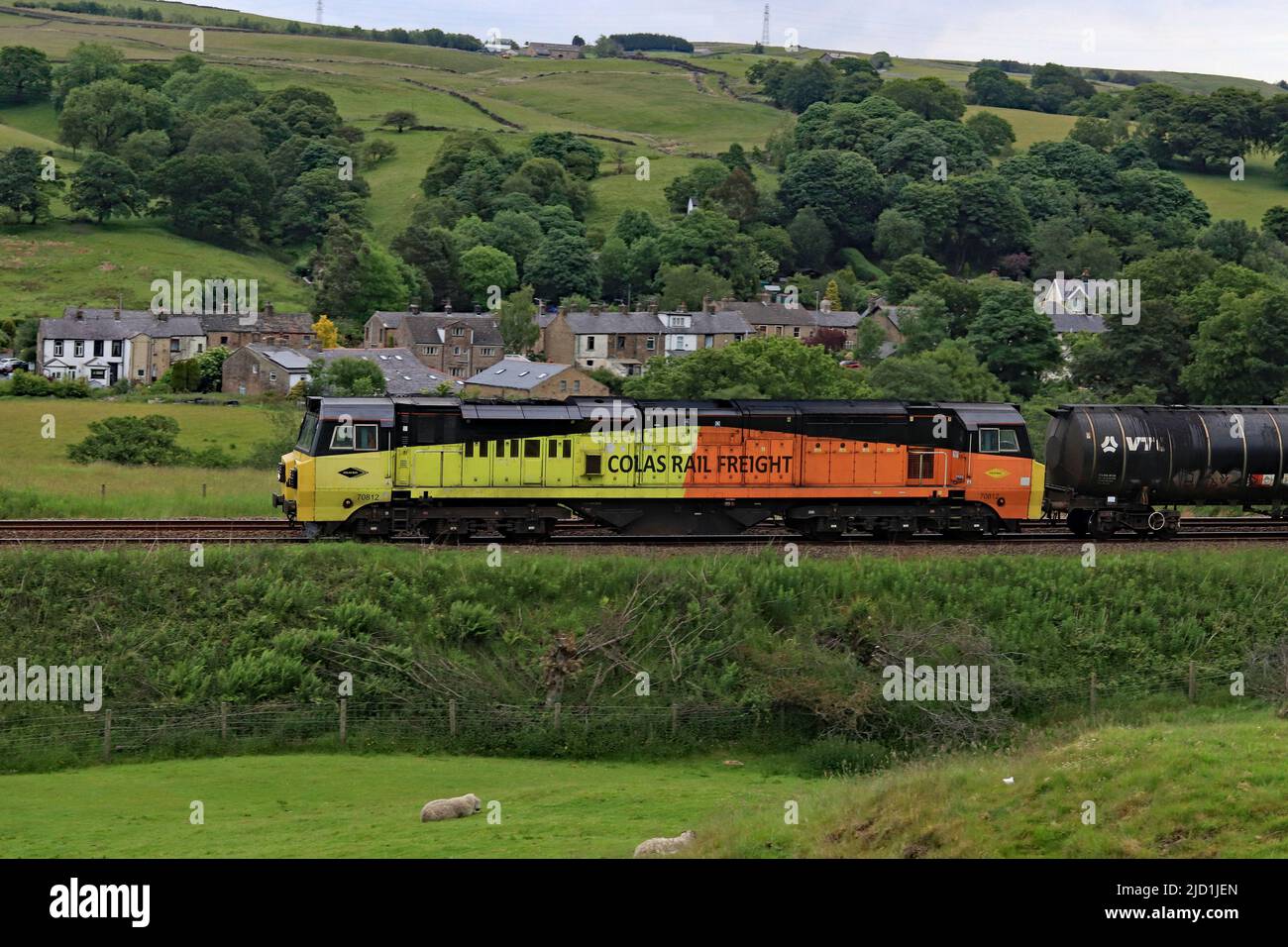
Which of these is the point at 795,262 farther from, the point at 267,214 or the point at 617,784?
the point at 617,784

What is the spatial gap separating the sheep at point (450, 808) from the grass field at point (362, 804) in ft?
0.88

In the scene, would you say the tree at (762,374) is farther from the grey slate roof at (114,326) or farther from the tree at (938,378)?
the grey slate roof at (114,326)

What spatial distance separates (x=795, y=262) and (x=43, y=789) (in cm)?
17532

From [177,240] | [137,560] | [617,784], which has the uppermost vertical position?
[177,240]

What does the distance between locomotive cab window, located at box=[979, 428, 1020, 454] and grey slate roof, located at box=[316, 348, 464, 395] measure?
206ft

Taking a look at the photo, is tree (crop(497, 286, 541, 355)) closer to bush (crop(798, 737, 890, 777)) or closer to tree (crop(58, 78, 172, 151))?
tree (crop(58, 78, 172, 151))

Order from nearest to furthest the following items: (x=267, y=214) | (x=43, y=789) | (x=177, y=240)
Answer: (x=43, y=789) → (x=177, y=240) → (x=267, y=214)

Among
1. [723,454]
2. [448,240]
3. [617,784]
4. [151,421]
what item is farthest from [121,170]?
[617,784]

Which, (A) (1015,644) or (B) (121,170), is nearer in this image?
(A) (1015,644)

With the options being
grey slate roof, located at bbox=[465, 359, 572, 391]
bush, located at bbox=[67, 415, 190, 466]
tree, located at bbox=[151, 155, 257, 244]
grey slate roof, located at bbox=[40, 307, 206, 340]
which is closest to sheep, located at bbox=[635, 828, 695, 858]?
bush, located at bbox=[67, 415, 190, 466]

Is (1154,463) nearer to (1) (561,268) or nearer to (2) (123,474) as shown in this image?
(2) (123,474)

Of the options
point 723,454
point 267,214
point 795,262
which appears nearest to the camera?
point 723,454

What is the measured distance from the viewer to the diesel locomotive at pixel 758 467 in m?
36.8

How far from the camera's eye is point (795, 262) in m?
194
